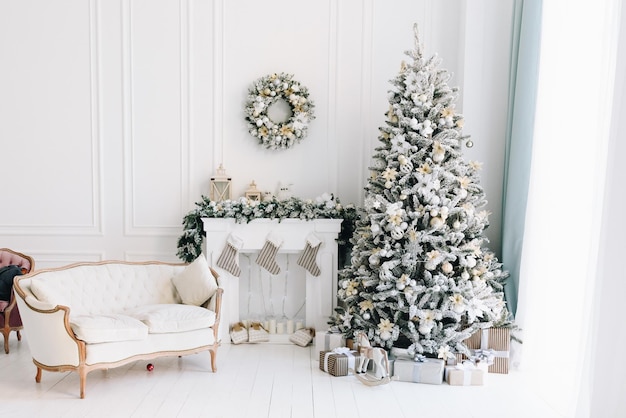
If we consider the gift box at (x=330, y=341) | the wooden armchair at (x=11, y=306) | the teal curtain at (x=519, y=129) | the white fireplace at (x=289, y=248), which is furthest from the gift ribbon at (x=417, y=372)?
the wooden armchair at (x=11, y=306)

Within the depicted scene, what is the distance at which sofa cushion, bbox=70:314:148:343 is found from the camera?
3.78 meters

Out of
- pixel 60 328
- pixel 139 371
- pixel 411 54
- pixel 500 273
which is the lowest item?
pixel 139 371

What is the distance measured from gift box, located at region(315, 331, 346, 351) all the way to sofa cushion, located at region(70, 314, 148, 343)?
148 cm

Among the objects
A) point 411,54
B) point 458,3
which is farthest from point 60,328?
point 458,3

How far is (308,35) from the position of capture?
5516mm

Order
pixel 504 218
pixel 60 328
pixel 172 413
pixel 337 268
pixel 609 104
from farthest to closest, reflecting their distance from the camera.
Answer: pixel 337 268 → pixel 504 218 → pixel 60 328 → pixel 172 413 → pixel 609 104

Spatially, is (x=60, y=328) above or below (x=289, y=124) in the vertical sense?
below

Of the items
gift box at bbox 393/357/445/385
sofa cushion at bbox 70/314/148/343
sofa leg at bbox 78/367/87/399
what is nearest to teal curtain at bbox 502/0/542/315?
gift box at bbox 393/357/445/385

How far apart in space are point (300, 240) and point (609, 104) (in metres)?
2.87

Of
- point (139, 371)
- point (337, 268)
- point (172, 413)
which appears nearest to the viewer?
point (172, 413)

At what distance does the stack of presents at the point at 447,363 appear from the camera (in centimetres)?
415

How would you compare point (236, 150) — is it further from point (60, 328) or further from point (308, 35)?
point (60, 328)

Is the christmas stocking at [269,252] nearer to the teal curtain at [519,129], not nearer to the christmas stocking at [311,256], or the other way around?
the christmas stocking at [311,256]

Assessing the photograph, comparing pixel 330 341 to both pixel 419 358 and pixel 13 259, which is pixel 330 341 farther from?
pixel 13 259
